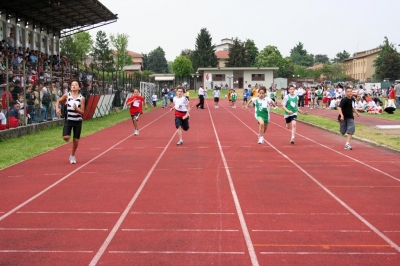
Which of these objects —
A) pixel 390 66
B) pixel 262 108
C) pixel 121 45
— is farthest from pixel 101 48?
pixel 262 108

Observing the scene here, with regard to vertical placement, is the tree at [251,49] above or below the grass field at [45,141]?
above

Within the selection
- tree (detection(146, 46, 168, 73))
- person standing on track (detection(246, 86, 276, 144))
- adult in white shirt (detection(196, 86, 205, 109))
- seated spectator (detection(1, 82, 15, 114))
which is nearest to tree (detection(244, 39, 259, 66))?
tree (detection(146, 46, 168, 73))

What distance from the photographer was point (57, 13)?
34.8 metres

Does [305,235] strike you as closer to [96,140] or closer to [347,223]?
[347,223]

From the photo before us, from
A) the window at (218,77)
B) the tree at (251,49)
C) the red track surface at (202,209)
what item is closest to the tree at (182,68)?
the window at (218,77)

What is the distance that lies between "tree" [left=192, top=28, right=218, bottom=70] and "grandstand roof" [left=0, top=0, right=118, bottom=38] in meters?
72.3

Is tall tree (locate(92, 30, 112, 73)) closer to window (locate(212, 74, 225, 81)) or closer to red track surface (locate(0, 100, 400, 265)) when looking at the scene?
window (locate(212, 74, 225, 81))

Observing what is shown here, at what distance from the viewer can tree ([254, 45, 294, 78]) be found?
10906 centimetres

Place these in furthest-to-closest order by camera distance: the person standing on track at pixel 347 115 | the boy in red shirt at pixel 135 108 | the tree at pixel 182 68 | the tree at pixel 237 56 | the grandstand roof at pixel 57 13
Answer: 1. the tree at pixel 237 56
2. the tree at pixel 182 68
3. the grandstand roof at pixel 57 13
4. the boy in red shirt at pixel 135 108
5. the person standing on track at pixel 347 115

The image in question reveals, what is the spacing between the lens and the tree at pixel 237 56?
361 feet

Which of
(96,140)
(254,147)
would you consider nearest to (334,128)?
(254,147)

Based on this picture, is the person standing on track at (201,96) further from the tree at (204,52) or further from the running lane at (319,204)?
the tree at (204,52)

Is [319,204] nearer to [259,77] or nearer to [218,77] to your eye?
[218,77]

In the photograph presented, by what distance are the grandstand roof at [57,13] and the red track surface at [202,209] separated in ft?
63.2
